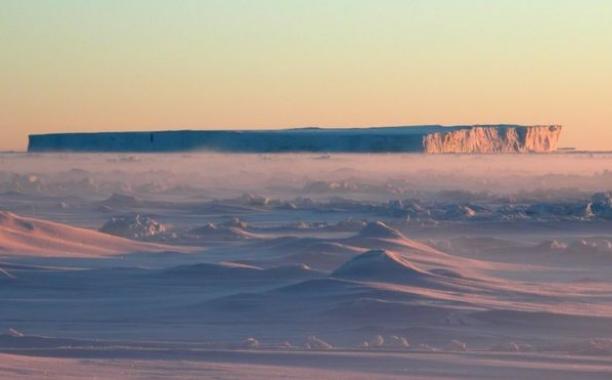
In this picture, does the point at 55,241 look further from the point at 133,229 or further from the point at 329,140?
the point at 329,140

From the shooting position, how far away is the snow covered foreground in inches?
237

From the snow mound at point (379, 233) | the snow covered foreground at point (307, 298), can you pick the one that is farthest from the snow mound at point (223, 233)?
the snow mound at point (379, 233)

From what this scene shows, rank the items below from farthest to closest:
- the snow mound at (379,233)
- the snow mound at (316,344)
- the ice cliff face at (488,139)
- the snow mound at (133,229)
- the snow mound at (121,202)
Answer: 1. the ice cliff face at (488,139)
2. the snow mound at (121,202)
3. the snow mound at (133,229)
4. the snow mound at (379,233)
5. the snow mound at (316,344)

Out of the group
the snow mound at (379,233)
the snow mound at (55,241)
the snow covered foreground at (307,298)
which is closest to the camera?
the snow covered foreground at (307,298)

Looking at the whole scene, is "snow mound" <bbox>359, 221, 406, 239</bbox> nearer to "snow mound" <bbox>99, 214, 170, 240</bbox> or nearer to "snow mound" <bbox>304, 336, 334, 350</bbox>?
"snow mound" <bbox>99, 214, 170, 240</bbox>

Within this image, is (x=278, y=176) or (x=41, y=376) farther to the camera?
(x=278, y=176)

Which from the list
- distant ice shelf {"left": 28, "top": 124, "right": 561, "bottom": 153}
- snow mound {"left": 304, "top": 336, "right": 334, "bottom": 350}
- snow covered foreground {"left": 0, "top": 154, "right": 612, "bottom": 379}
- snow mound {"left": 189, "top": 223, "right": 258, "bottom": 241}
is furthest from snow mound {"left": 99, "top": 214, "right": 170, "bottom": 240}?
distant ice shelf {"left": 28, "top": 124, "right": 561, "bottom": 153}

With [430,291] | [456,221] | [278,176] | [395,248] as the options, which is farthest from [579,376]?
[278,176]

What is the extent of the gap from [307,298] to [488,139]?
40167 millimetres

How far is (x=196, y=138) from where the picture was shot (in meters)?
54.2

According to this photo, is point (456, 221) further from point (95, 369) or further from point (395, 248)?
point (95, 369)

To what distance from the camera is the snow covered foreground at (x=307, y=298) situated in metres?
6.03

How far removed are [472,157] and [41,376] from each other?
1881 inches

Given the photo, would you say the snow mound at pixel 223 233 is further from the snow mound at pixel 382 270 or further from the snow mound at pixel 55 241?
the snow mound at pixel 382 270
